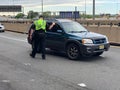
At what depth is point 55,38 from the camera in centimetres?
1370

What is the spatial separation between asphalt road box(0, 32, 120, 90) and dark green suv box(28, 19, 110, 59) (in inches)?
14.4

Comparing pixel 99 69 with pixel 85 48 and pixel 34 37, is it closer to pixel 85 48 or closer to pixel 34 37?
pixel 85 48

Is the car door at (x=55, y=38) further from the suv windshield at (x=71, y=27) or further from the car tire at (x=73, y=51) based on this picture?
the car tire at (x=73, y=51)

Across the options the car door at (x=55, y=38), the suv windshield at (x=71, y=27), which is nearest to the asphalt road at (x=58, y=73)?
the car door at (x=55, y=38)

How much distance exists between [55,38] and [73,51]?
127cm

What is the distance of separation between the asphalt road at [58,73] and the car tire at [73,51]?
0.76 feet

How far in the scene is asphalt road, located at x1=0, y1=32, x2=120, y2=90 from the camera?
8125 mm

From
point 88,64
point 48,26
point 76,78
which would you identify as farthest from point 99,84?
point 48,26

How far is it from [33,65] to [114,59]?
3278 millimetres

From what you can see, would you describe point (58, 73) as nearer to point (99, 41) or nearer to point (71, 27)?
point (99, 41)

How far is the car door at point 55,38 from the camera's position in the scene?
13398 mm

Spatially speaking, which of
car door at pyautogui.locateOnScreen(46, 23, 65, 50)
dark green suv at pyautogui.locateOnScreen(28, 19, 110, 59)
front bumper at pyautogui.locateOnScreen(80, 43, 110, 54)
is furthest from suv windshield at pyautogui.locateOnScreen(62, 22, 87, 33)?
front bumper at pyautogui.locateOnScreen(80, 43, 110, 54)

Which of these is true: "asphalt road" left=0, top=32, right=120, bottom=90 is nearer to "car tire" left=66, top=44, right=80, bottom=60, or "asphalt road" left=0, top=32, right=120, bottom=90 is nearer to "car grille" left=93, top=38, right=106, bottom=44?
"car tire" left=66, top=44, right=80, bottom=60

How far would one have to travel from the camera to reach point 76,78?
909 cm
